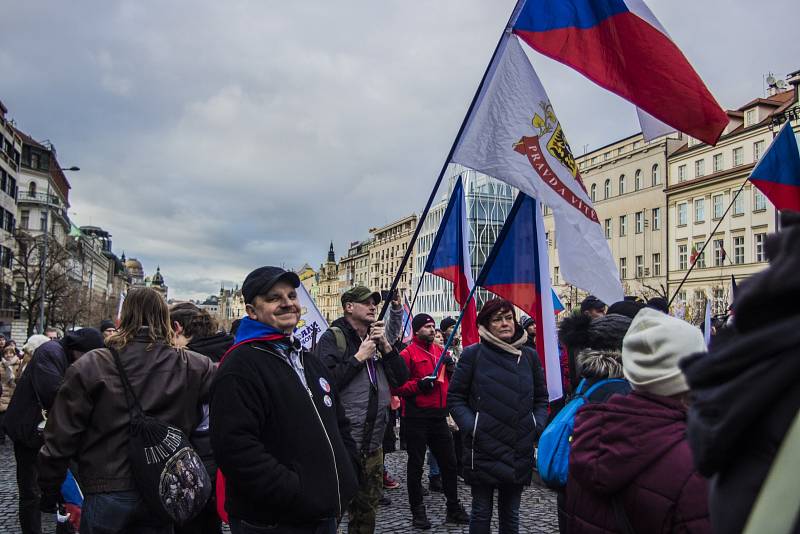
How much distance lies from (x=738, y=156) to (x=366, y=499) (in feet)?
168

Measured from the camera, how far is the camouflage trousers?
16.1 feet

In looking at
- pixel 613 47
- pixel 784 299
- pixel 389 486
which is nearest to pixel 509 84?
pixel 613 47

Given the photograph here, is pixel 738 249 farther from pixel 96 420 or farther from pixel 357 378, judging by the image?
pixel 96 420

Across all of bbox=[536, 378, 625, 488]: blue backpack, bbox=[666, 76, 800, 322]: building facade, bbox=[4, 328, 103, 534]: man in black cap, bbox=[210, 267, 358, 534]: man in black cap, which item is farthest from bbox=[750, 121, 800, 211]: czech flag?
bbox=[666, 76, 800, 322]: building facade

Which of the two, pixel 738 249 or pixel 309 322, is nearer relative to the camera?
pixel 309 322

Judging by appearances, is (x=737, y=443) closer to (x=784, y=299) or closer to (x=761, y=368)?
(x=761, y=368)

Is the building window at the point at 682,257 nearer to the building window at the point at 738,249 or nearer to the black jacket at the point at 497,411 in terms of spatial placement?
the building window at the point at 738,249

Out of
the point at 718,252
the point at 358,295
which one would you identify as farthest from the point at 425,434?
the point at 718,252

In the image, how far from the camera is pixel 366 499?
494 centimetres

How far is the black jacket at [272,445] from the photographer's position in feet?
9.57

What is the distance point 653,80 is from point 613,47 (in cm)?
38

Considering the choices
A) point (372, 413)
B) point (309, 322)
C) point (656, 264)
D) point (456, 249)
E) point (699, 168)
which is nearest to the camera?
point (372, 413)

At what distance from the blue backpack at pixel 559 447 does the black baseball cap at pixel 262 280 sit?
1.58 m

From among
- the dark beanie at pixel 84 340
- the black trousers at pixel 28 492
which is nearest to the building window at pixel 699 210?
the dark beanie at pixel 84 340
